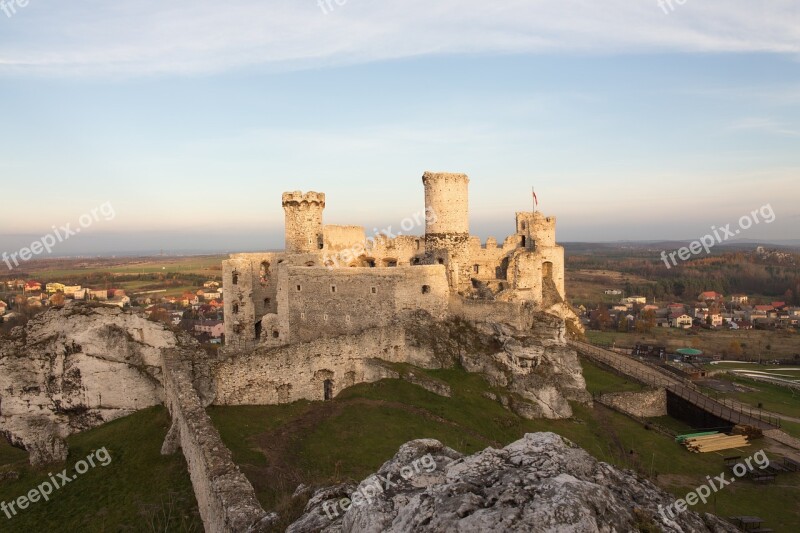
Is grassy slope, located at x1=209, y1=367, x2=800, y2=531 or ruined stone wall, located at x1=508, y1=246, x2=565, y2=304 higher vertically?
ruined stone wall, located at x1=508, y1=246, x2=565, y2=304

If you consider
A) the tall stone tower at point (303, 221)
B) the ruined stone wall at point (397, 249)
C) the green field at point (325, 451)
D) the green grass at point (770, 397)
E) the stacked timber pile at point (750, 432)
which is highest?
the tall stone tower at point (303, 221)

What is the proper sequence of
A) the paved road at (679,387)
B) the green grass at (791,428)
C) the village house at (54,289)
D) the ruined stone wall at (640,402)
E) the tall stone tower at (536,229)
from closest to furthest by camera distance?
the ruined stone wall at (640,402)
the green grass at (791,428)
the paved road at (679,387)
the tall stone tower at (536,229)
the village house at (54,289)

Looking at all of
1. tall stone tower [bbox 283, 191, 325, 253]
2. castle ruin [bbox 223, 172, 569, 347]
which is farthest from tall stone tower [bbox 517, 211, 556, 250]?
tall stone tower [bbox 283, 191, 325, 253]

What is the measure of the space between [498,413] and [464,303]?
7.84 m

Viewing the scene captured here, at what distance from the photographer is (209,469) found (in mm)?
13320

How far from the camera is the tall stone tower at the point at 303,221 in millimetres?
37875

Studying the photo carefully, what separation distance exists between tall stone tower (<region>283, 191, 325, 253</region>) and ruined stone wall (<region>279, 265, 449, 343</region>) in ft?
22.7

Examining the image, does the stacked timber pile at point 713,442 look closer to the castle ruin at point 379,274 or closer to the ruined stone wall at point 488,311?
the ruined stone wall at point 488,311

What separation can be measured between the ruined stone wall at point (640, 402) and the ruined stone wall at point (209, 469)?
A: 28529 millimetres

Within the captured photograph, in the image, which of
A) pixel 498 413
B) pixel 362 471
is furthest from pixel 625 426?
pixel 362 471

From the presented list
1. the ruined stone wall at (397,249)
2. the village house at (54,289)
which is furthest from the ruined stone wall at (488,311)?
the village house at (54,289)

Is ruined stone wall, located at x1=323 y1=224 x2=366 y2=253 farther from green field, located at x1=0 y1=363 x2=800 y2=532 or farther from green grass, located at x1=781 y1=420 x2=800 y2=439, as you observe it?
green grass, located at x1=781 y1=420 x2=800 y2=439

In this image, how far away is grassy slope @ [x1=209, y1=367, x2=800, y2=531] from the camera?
18594 mm

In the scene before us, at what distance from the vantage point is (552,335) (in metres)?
35.0
